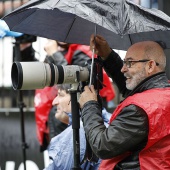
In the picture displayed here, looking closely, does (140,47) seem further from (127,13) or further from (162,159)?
(162,159)

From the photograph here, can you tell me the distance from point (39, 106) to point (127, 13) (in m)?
3.04

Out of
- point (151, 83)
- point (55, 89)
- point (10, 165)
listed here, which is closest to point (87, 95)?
point (151, 83)

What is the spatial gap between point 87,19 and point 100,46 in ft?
2.60

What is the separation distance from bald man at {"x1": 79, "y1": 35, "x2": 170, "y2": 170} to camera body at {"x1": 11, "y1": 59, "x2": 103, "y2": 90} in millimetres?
118

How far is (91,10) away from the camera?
3689 millimetres

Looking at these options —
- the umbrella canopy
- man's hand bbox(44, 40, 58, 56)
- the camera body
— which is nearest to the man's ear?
the umbrella canopy

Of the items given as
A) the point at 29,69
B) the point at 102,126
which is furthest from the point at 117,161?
the point at 29,69

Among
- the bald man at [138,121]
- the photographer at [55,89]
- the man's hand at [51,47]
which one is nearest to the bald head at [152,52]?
the bald man at [138,121]

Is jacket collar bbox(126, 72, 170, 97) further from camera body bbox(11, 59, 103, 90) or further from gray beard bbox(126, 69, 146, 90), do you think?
camera body bbox(11, 59, 103, 90)

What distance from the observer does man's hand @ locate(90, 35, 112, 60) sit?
425 cm

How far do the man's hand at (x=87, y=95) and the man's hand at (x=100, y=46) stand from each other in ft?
1.36

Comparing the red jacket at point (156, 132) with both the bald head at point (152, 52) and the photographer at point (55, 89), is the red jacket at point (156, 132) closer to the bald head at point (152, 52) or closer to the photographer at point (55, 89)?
the bald head at point (152, 52)

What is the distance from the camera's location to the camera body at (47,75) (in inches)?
150

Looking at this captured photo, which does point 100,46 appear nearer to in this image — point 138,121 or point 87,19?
point 87,19
